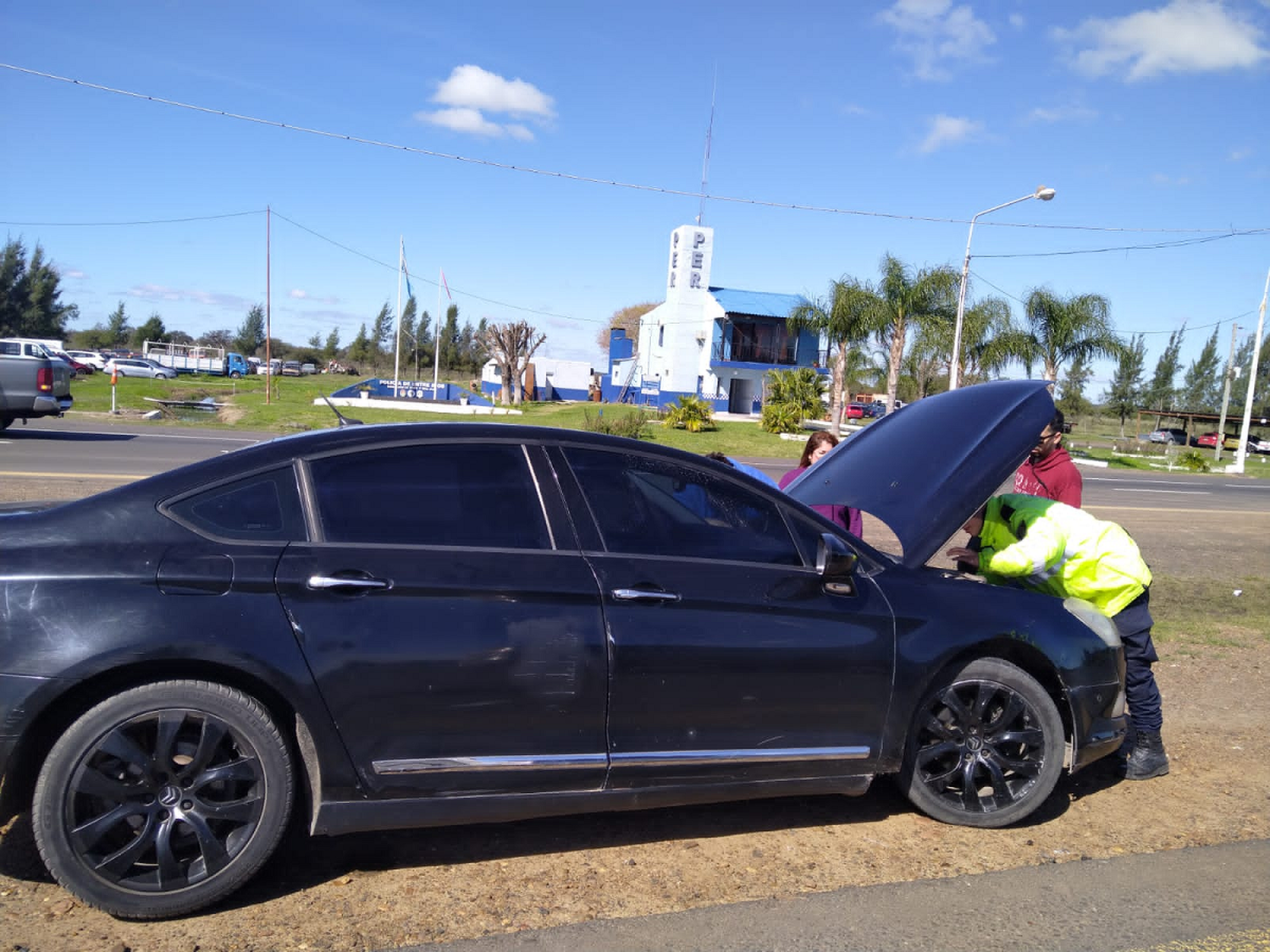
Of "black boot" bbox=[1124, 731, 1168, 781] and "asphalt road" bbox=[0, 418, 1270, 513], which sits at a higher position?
"black boot" bbox=[1124, 731, 1168, 781]

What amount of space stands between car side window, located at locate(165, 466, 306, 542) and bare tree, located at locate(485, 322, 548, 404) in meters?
46.2

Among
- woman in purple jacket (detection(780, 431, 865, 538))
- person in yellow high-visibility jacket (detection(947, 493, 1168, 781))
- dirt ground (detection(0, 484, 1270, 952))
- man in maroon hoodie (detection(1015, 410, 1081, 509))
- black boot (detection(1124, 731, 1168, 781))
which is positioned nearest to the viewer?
dirt ground (detection(0, 484, 1270, 952))

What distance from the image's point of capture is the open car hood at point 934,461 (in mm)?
4430

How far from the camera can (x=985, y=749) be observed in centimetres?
421

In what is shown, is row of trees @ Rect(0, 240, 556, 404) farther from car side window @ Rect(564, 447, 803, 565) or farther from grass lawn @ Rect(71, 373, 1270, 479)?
car side window @ Rect(564, 447, 803, 565)

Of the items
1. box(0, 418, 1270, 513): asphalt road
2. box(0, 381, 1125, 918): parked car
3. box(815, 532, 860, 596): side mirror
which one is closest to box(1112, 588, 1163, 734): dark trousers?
box(0, 381, 1125, 918): parked car

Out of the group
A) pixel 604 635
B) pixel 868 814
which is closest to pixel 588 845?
pixel 604 635

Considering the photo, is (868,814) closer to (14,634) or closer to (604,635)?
(604,635)

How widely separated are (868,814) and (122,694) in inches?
120

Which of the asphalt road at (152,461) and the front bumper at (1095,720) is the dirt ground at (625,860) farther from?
the asphalt road at (152,461)

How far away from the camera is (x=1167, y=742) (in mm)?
5566

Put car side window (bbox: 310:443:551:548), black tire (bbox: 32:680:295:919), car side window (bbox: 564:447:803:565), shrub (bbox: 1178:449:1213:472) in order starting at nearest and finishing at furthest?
black tire (bbox: 32:680:295:919) < car side window (bbox: 310:443:551:548) < car side window (bbox: 564:447:803:565) < shrub (bbox: 1178:449:1213:472)

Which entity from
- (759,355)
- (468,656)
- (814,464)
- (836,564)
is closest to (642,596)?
(468,656)

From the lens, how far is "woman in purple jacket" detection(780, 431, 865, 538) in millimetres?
5848
